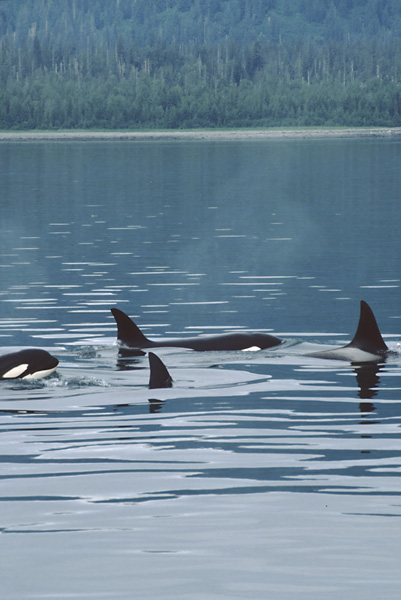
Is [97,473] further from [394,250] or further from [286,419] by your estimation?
[394,250]

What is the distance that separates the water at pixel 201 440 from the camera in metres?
12.5

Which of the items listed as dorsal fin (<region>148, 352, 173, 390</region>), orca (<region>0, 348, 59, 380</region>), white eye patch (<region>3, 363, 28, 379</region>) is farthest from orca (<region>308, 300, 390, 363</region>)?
white eye patch (<region>3, 363, 28, 379</region>)

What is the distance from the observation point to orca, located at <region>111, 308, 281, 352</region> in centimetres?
2711

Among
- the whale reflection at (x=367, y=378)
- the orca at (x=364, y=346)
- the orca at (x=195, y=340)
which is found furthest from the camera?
the orca at (x=195, y=340)

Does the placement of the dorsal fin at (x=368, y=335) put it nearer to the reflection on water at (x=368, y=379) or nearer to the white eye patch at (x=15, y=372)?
the reflection on water at (x=368, y=379)

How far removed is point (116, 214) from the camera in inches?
3206

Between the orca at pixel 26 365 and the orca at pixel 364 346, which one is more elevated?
the orca at pixel 26 365

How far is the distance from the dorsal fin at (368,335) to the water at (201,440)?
67cm

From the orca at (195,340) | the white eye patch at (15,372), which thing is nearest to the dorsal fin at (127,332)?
the orca at (195,340)

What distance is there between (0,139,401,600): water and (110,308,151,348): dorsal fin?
0.46m

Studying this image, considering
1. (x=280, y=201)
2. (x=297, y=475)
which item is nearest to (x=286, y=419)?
(x=297, y=475)

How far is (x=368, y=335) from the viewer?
86.3 ft

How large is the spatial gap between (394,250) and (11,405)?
118 ft

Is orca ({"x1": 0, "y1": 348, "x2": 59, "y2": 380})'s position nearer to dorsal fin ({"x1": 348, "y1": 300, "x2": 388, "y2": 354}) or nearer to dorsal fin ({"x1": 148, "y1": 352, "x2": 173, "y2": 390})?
dorsal fin ({"x1": 148, "y1": 352, "x2": 173, "y2": 390})
